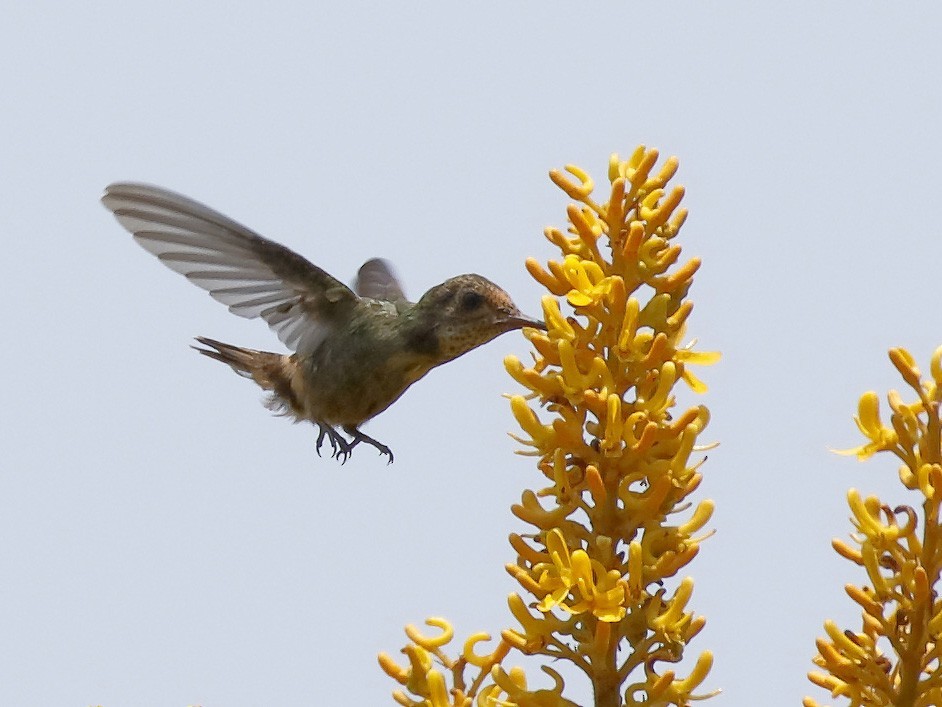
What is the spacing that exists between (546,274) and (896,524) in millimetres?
1301

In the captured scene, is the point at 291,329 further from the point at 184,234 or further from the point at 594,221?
the point at 594,221

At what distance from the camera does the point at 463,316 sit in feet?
22.0

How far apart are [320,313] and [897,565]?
4.28 m

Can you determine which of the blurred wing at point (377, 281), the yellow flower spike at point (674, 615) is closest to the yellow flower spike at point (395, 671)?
the yellow flower spike at point (674, 615)

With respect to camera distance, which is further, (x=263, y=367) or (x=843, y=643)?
(x=263, y=367)

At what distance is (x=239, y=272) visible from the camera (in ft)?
23.6

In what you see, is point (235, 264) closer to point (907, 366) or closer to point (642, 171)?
point (642, 171)

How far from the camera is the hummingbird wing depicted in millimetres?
6656

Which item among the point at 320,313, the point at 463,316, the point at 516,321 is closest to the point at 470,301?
the point at 463,316

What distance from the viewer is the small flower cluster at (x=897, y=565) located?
3826 mm

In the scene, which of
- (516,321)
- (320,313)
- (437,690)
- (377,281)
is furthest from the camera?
(377,281)

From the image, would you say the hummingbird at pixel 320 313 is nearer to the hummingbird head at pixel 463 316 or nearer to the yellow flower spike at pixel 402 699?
the hummingbird head at pixel 463 316

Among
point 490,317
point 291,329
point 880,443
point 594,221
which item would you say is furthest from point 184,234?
point 880,443

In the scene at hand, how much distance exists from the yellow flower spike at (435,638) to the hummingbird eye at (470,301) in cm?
245
